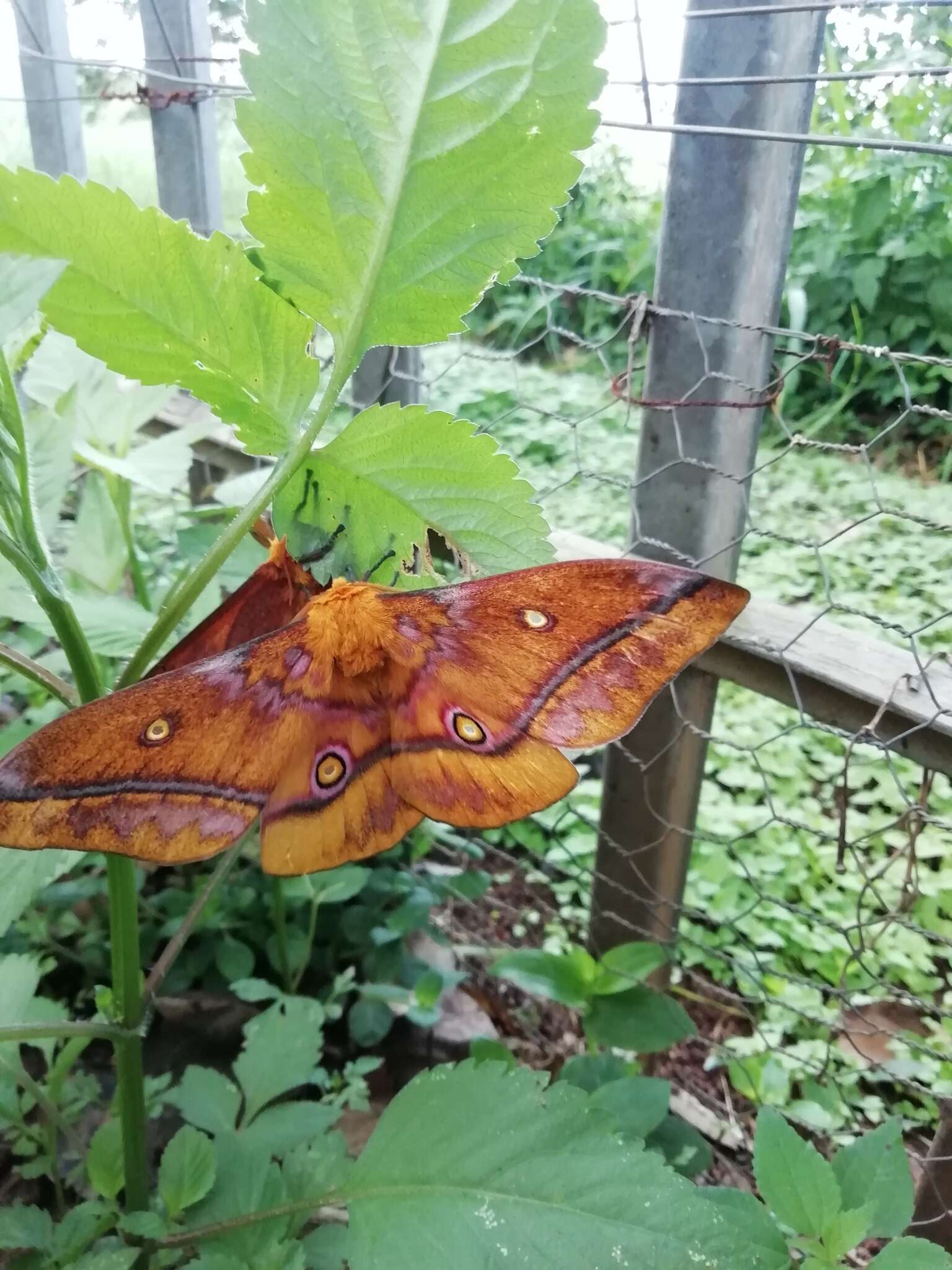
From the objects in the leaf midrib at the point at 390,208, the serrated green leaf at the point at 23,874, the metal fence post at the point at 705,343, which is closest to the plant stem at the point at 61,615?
the serrated green leaf at the point at 23,874

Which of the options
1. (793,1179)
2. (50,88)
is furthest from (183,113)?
(793,1179)

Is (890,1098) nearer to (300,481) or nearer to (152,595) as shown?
(300,481)

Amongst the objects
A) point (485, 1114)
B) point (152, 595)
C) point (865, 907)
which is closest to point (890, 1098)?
point (865, 907)

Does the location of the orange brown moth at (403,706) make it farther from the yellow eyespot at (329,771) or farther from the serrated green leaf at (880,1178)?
the serrated green leaf at (880,1178)

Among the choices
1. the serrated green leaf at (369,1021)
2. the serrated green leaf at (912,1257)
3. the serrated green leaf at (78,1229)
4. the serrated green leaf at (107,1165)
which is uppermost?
the serrated green leaf at (912,1257)

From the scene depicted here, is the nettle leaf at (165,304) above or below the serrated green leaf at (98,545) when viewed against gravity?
above
